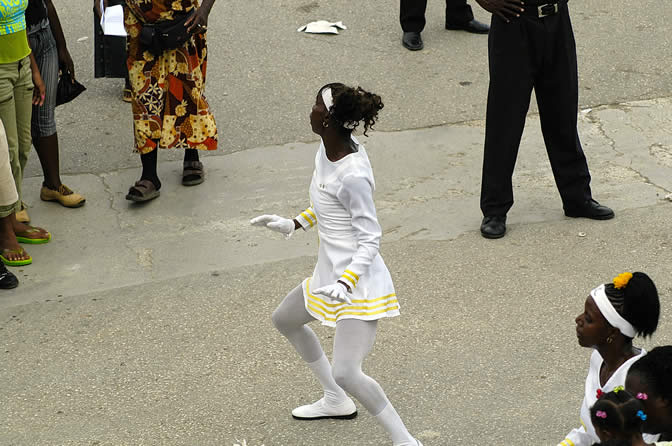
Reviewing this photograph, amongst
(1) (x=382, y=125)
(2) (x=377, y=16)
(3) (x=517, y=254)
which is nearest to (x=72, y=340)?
(3) (x=517, y=254)

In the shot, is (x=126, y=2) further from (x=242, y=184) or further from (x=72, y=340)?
(x=72, y=340)

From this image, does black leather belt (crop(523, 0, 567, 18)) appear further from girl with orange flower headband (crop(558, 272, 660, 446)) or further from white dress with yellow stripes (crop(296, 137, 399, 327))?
girl with orange flower headband (crop(558, 272, 660, 446))

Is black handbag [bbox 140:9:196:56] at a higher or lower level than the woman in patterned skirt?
higher

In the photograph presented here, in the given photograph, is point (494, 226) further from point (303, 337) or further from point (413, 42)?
point (413, 42)

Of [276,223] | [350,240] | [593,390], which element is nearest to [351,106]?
[350,240]

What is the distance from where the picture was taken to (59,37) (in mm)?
6395

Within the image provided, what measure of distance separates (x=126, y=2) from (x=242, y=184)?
1.43m

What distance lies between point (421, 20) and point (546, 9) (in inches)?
118

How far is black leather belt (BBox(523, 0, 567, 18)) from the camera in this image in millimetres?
5807

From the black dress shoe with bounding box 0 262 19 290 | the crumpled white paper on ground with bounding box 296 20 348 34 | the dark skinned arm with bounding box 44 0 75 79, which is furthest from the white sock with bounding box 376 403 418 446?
the crumpled white paper on ground with bounding box 296 20 348 34

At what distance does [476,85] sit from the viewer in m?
8.19

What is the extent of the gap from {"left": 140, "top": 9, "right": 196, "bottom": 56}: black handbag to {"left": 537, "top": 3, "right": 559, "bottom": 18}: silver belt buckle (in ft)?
7.19

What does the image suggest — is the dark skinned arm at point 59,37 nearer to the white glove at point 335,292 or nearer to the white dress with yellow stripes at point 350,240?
the white dress with yellow stripes at point 350,240

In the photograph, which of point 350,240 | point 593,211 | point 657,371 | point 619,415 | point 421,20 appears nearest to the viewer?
point 619,415
